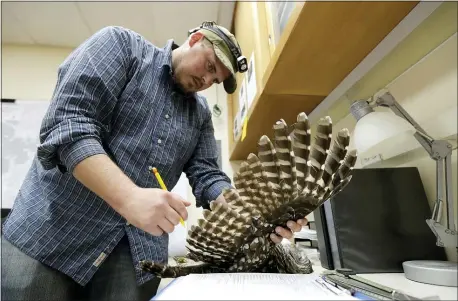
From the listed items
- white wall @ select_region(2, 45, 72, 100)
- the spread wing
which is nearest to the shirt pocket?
the spread wing

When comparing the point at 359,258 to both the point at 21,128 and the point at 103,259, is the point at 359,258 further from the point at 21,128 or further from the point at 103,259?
the point at 21,128

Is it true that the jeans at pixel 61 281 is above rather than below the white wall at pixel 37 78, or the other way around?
below

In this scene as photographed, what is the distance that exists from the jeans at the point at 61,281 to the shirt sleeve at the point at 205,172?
0.80 feet

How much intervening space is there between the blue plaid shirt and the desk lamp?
A: 16.1 inches

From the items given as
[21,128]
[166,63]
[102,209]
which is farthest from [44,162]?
[21,128]

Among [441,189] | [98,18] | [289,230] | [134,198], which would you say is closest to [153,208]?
[134,198]

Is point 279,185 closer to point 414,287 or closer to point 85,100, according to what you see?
point 414,287

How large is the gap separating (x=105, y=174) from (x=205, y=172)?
412mm

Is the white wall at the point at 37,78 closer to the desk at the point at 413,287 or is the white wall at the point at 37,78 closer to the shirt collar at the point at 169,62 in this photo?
the shirt collar at the point at 169,62

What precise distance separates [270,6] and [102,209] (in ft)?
2.64

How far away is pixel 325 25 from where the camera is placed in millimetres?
709

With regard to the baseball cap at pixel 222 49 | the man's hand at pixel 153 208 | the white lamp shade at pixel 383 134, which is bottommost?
the man's hand at pixel 153 208

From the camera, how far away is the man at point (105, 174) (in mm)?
580

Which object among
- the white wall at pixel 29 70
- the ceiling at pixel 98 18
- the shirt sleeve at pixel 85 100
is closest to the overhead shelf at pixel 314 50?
the shirt sleeve at pixel 85 100
